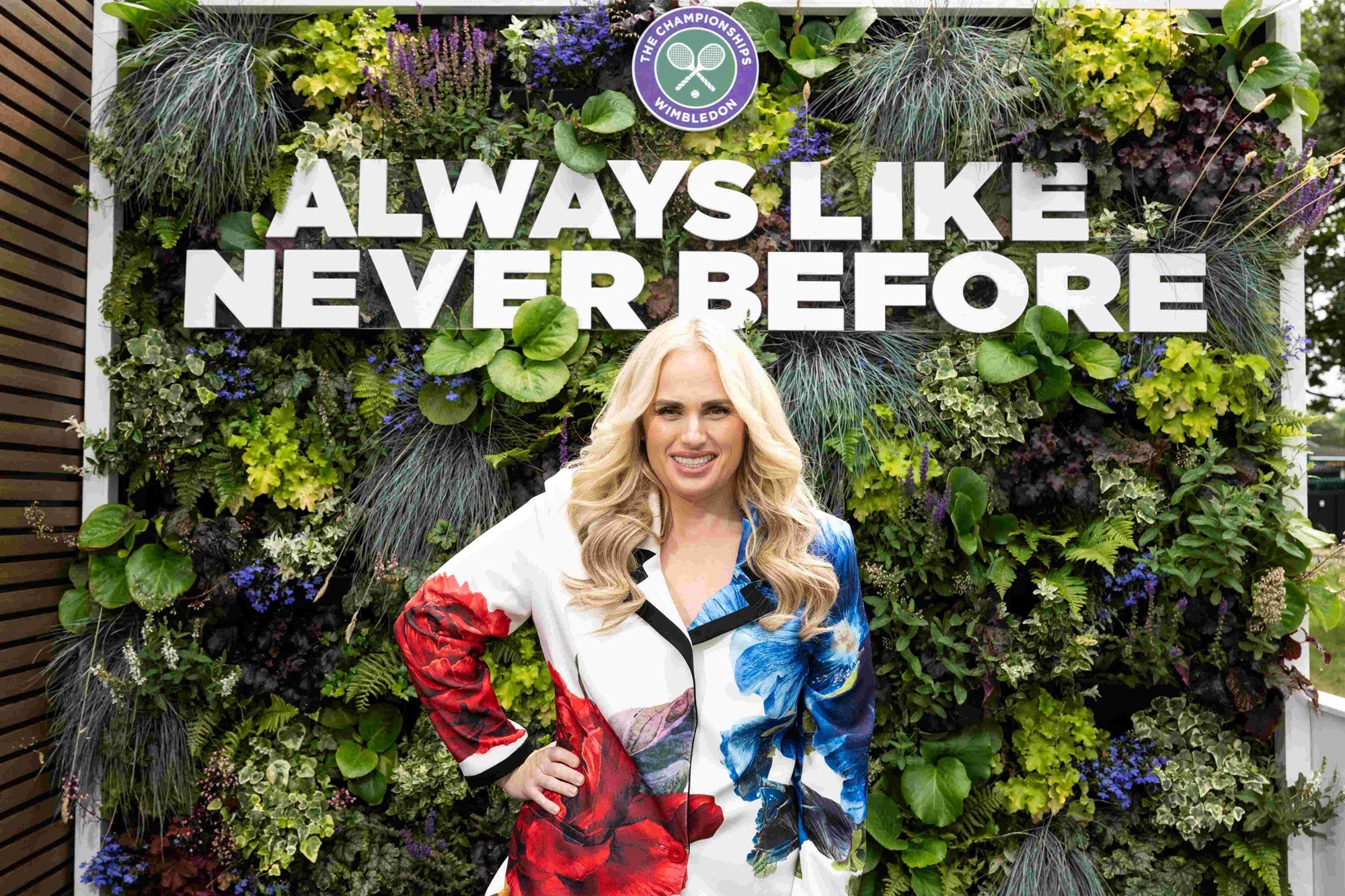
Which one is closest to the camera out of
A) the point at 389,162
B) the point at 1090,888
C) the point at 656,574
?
the point at 656,574

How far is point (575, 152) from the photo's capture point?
3.16m

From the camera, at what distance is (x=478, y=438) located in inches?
126

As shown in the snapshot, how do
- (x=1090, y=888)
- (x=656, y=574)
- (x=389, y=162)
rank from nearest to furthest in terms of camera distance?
(x=656, y=574) < (x=1090, y=888) < (x=389, y=162)

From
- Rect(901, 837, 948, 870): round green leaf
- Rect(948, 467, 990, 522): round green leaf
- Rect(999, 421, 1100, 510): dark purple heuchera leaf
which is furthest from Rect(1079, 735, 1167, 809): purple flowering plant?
Rect(948, 467, 990, 522): round green leaf

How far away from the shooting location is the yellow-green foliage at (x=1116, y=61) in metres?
3.15

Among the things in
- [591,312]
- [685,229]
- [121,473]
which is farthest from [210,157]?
[685,229]

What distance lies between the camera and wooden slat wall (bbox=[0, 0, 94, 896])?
9.68 ft

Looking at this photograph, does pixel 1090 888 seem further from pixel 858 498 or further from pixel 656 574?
pixel 656 574

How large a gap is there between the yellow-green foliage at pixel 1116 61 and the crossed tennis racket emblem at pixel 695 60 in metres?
1.13

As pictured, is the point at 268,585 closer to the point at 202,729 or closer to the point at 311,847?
the point at 202,729

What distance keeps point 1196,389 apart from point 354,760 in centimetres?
305

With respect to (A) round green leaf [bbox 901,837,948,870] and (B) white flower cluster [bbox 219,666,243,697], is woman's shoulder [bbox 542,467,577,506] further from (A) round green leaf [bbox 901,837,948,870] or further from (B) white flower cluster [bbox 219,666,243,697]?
(A) round green leaf [bbox 901,837,948,870]

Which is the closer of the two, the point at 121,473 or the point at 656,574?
the point at 656,574

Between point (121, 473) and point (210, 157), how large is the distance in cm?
113
